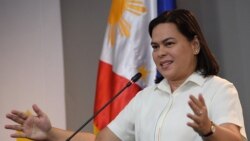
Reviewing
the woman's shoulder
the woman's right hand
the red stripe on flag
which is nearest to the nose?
the woman's shoulder

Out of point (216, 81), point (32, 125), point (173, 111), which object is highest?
point (216, 81)

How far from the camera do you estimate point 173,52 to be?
1.75 m

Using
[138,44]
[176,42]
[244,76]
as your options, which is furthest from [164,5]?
[176,42]

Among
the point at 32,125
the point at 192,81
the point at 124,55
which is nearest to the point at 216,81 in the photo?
the point at 192,81

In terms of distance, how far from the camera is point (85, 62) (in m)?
3.10

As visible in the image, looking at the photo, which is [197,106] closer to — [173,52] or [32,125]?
[173,52]

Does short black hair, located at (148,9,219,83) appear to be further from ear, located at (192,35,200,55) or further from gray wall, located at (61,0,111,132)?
gray wall, located at (61,0,111,132)

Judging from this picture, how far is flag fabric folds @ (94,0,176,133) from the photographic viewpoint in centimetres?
255

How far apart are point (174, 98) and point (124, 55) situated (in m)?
0.88

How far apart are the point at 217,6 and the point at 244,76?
0.49 meters

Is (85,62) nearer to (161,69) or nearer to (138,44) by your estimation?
(138,44)

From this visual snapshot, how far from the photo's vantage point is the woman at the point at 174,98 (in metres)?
1.60

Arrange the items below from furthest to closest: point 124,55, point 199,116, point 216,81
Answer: point 124,55, point 216,81, point 199,116

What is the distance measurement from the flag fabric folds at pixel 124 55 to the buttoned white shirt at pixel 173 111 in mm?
649
